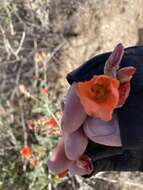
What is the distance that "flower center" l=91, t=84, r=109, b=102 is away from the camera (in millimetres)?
782

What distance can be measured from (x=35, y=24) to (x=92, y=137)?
1.53 m

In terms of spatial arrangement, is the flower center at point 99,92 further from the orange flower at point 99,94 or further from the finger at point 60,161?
the finger at point 60,161

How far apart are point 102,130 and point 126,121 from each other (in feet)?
0.15

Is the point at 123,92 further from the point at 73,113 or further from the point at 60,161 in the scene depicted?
the point at 60,161

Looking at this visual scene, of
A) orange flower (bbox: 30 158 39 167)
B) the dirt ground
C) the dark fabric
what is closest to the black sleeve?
the dark fabric

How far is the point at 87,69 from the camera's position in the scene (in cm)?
92

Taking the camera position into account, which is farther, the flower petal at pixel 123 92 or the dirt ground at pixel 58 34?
the dirt ground at pixel 58 34

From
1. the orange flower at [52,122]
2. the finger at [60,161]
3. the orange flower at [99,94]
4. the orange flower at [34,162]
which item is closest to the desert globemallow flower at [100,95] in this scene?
the orange flower at [99,94]

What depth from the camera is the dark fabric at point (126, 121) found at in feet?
2.85

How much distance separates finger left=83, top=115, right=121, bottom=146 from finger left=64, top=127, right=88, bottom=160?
1 cm

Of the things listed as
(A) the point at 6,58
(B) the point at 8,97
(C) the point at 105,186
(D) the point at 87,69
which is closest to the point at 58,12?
(A) the point at 6,58

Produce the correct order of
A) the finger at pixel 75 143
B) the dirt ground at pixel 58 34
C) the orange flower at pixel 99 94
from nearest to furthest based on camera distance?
the orange flower at pixel 99 94
the finger at pixel 75 143
the dirt ground at pixel 58 34

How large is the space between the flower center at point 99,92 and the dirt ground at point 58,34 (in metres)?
1.40

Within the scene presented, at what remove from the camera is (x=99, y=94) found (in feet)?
2.57
